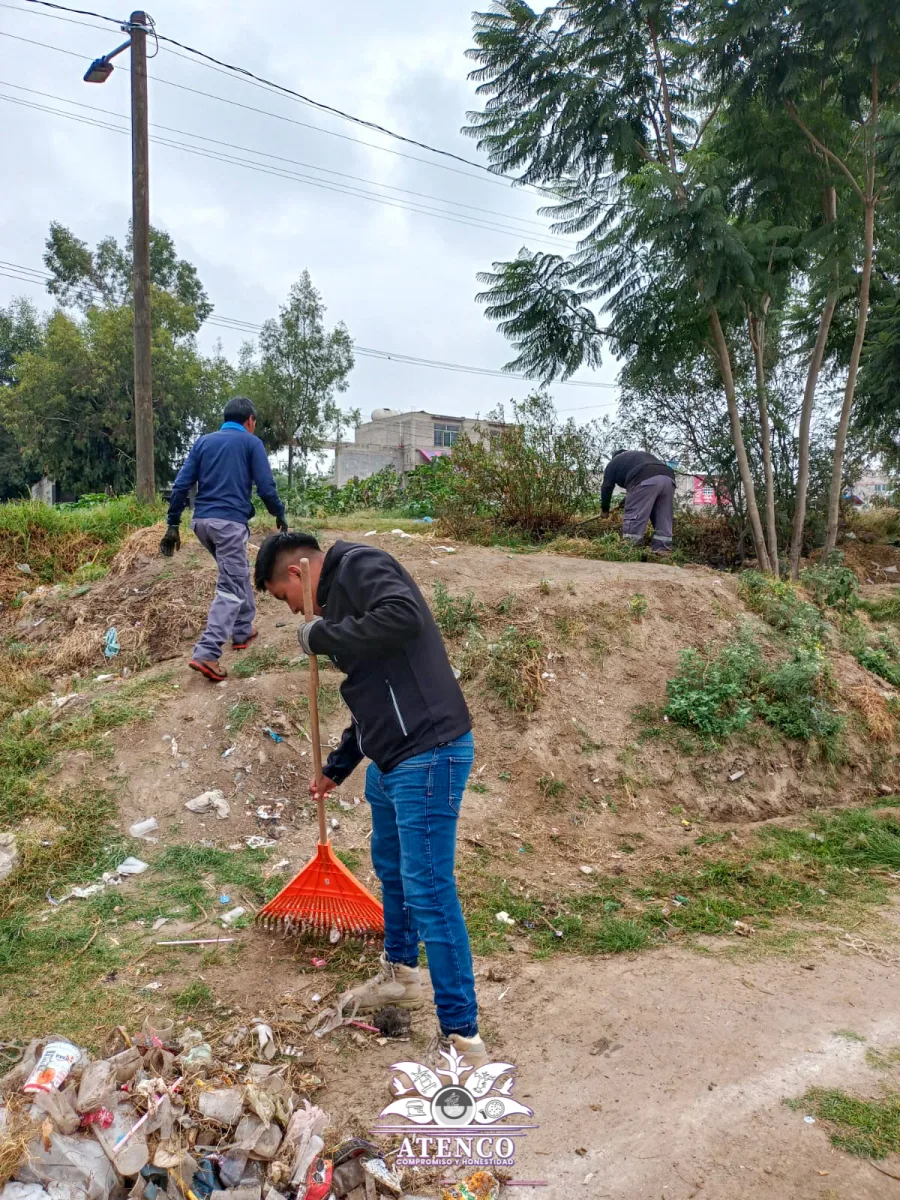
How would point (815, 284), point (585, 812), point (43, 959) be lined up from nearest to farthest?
point (43, 959), point (585, 812), point (815, 284)

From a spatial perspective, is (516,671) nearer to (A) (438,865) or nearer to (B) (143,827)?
(B) (143,827)

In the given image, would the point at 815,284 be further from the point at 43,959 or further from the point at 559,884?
the point at 43,959

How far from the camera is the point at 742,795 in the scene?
5547 mm

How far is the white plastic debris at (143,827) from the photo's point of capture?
4398mm

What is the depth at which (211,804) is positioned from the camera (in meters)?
4.67

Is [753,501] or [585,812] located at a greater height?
[753,501]

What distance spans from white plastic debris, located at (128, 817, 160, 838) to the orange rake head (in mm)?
1205

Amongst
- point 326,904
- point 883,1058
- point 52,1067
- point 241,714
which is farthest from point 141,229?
point 883,1058

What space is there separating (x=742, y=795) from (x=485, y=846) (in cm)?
195

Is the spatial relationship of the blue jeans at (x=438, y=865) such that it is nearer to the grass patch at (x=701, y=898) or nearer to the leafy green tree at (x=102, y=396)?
the grass patch at (x=701, y=898)

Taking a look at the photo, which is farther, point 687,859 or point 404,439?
point 404,439

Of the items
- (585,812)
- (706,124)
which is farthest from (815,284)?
(585,812)

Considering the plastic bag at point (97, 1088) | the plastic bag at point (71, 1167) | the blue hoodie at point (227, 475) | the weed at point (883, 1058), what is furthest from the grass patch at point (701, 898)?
the blue hoodie at point (227, 475)

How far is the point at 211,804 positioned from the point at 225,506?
2.02 m
